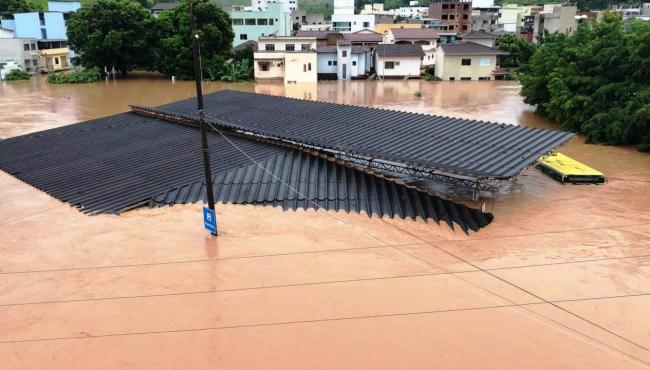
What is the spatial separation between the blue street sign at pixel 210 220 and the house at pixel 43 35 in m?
48.4

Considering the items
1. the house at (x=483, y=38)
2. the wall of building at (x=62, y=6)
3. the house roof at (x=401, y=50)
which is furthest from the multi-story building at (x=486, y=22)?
the wall of building at (x=62, y=6)

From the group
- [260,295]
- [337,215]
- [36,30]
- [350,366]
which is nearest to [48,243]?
[260,295]

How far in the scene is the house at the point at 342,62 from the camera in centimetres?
4772

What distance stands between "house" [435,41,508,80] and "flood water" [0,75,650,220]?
131 centimetres

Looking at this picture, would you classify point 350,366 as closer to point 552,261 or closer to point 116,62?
point 552,261

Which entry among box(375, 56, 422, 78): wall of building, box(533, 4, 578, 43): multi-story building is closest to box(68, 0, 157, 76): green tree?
box(375, 56, 422, 78): wall of building

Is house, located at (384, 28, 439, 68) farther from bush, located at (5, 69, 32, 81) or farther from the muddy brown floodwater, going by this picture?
the muddy brown floodwater

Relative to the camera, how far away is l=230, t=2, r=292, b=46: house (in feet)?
182

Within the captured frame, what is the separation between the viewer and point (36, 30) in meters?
55.0

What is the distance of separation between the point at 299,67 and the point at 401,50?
10.1m

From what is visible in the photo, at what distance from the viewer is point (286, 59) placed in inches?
1748

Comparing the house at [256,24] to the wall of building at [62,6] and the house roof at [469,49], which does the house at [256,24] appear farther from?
the wall of building at [62,6]

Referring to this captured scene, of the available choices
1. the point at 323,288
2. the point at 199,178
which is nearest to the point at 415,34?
the point at 199,178

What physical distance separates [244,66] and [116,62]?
40.3 feet
